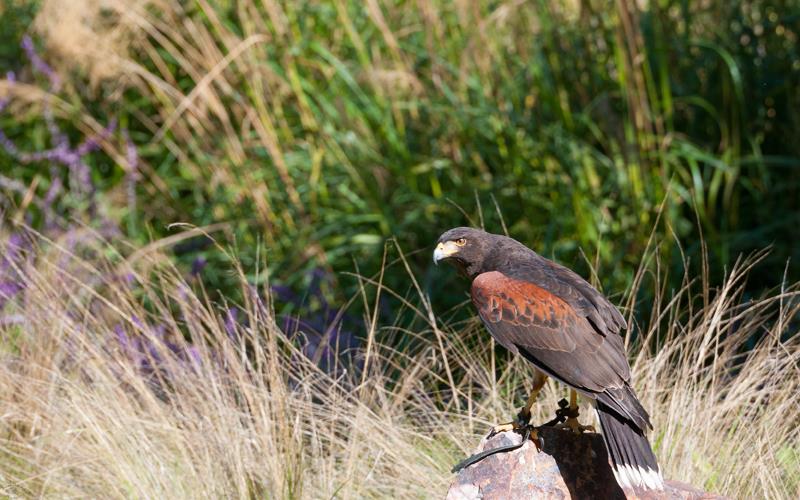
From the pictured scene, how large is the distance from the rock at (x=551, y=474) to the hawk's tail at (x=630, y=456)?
0.21 m

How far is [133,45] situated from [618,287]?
2882 millimetres

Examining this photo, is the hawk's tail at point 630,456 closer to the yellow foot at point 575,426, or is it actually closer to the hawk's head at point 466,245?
the yellow foot at point 575,426

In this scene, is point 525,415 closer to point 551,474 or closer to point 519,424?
point 519,424

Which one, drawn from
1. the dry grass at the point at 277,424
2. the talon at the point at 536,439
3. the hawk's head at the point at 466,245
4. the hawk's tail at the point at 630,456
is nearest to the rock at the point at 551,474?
the talon at the point at 536,439

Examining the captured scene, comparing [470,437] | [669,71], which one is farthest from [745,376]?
[669,71]

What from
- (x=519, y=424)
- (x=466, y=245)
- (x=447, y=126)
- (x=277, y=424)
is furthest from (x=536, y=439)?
(x=447, y=126)

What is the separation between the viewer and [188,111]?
5.73 metres

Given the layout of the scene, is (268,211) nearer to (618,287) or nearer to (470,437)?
(618,287)

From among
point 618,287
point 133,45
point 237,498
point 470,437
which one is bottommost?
point 618,287

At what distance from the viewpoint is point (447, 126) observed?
549 cm

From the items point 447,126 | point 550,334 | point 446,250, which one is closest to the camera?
point 550,334

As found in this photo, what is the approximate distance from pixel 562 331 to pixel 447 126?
275 cm

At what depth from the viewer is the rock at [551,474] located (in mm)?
2832

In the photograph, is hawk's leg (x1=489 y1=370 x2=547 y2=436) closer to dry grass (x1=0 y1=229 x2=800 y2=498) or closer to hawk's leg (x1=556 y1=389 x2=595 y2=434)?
hawk's leg (x1=556 y1=389 x2=595 y2=434)
